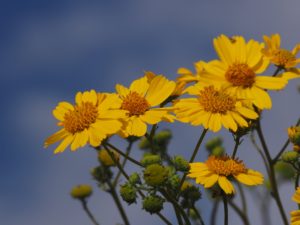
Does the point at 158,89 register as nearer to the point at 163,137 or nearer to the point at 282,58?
the point at 282,58

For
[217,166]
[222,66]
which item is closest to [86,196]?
[222,66]

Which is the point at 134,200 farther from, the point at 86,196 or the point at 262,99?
the point at 86,196

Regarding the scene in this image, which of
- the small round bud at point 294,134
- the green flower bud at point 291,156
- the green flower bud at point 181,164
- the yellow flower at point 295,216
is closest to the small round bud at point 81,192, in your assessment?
the green flower bud at point 291,156

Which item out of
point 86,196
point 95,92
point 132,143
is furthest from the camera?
point 86,196

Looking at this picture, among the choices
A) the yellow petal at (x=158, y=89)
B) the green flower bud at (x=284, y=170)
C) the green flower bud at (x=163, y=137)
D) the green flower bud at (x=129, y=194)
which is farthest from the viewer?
the green flower bud at (x=284, y=170)

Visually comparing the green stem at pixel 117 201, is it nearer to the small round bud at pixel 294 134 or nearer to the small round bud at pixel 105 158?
the small round bud at pixel 105 158

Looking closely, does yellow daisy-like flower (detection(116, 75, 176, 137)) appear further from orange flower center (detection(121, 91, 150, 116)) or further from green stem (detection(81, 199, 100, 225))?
green stem (detection(81, 199, 100, 225))

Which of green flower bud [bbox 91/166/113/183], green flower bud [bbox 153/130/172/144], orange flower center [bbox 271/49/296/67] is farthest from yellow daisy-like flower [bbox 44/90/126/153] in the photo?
green flower bud [bbox 153/130/172/144]

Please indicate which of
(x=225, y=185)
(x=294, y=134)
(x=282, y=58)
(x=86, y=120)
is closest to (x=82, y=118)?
(x=86, y=120)
